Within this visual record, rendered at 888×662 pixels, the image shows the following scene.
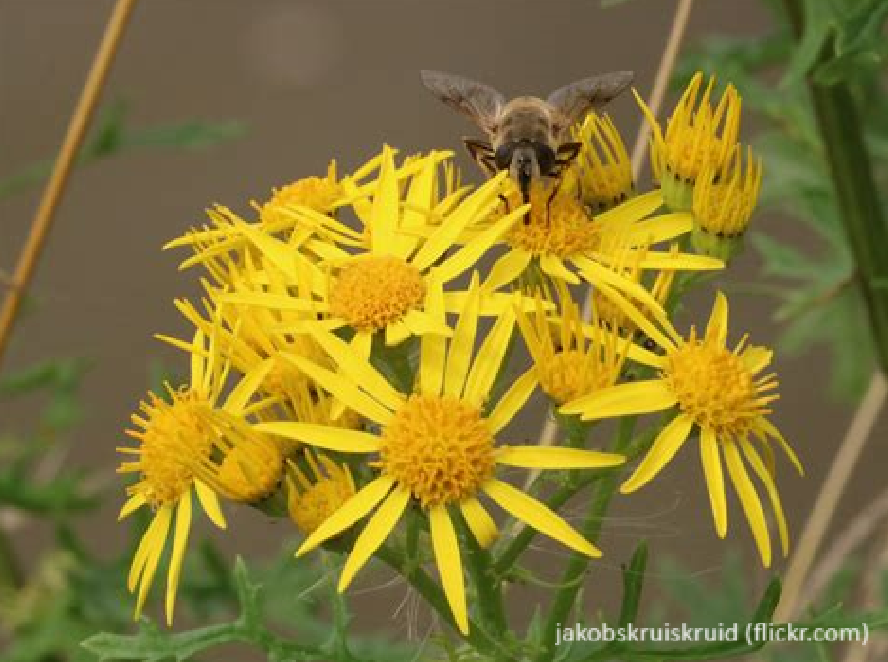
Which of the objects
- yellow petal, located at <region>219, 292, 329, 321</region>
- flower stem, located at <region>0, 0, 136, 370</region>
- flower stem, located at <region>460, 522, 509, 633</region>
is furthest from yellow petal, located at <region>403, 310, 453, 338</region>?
flower stem, located at <region>0, 0, 136, 370</region>

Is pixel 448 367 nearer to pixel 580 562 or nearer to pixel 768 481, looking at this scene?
pixel 580 562

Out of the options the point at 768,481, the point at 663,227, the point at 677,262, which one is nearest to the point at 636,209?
the point at 663,227

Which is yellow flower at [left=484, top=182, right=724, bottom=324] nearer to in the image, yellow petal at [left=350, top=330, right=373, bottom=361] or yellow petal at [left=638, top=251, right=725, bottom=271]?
yellow petal at [left=638, top=251, right=725, bottom=271]

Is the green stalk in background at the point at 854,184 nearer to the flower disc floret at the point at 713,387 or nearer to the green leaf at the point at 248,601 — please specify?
the flower disc floret at the point at 713,387

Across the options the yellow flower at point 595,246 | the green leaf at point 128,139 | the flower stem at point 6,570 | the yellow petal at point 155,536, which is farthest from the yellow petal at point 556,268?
the flower stem at point 6,570

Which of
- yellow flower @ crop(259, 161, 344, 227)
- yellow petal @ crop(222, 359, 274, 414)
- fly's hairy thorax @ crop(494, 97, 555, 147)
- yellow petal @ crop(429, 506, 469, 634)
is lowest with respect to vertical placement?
yellow petal @ crop(429, 506, 469, 634)

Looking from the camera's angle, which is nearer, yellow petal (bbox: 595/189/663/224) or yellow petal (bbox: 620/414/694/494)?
yellow petal (bbox: 620/414/694/494)
